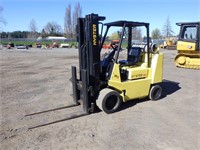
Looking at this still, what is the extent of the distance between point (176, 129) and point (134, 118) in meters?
1.03

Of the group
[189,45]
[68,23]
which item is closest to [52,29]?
[68,23]

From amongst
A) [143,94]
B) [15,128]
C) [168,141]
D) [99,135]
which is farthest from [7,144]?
[143,94]

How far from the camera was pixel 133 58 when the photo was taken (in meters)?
6.73

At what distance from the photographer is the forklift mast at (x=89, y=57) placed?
548 centimetres

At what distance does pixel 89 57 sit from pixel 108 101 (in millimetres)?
1244

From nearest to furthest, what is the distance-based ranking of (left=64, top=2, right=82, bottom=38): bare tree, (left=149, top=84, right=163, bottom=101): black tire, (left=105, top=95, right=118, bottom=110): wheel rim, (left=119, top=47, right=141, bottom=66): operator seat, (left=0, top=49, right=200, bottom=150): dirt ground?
(left=0, top=49, right=200, bottom=150): dirt ground, (left=105, top=95, right=118, bottom=110): wheel rim, (left=119, top=47, right=141, bottom=66): operator seat, (left=149, top=84, right=163, bottom=101): black tire, (left=64, top=2, right=82, bottom=38): bare tree

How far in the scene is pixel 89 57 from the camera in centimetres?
562

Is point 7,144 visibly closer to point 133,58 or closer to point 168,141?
point 168,141

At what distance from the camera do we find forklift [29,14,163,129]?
5559 mm

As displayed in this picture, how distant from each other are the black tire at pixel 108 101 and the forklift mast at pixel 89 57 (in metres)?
0.21

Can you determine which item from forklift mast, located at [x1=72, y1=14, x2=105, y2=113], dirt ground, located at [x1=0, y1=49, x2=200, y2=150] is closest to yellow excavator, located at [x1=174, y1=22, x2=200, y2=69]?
dirt ground, located at [x1=0, y1=49, x2=200, y2=150]

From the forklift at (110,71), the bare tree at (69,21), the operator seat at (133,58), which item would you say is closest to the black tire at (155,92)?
the forklift at (110,71)

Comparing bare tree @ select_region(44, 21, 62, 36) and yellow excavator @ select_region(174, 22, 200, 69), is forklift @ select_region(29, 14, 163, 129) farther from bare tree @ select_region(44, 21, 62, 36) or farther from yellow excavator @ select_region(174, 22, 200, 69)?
bare tree @ select_region(44, 21, 62, 36)

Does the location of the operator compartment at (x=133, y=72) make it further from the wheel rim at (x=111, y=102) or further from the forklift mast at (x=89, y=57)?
the forklift mast at (x=89, y=57)
